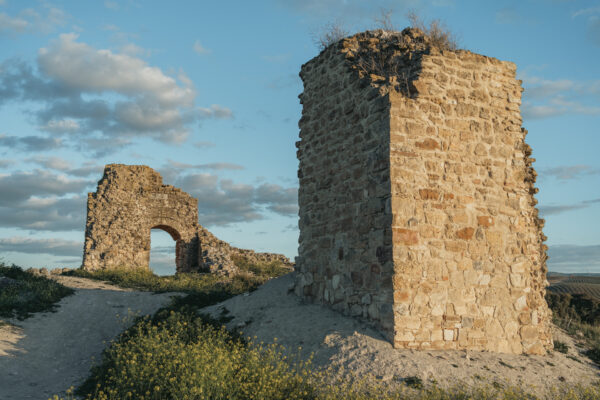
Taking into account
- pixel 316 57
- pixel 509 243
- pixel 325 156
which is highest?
pixel 316 57

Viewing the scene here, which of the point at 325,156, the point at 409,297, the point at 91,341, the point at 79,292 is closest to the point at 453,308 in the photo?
the point at 409,297

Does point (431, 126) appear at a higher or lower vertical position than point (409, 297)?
higher

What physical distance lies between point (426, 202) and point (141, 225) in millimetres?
15274

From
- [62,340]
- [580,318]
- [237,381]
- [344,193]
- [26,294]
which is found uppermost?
[344,193]

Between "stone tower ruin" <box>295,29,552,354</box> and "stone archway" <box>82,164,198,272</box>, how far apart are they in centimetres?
1239

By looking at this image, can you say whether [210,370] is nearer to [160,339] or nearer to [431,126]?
[160,339]

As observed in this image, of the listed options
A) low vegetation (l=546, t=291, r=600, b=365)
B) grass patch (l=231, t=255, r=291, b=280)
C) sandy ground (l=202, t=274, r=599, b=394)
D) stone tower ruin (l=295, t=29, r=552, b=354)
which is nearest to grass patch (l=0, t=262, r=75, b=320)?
sandy ground (l=202, t=274, r=599, b=394)

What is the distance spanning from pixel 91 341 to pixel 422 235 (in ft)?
21.5

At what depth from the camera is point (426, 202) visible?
7227 mm

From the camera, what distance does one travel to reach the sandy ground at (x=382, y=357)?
6.07m

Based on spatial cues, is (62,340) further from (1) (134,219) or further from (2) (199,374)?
(1) (134,219)

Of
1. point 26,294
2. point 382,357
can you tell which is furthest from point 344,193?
point 26,294

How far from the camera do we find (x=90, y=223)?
1894cm

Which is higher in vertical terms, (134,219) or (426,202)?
(134,219)
